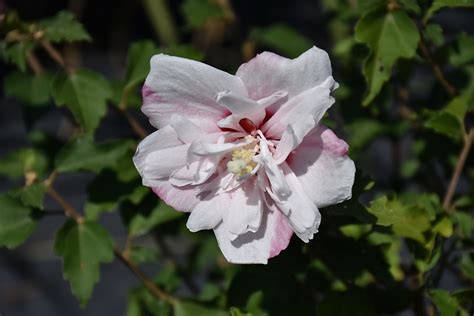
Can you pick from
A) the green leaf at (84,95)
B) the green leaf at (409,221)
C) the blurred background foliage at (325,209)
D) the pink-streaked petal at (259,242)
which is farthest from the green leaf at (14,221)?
the green leaf at (409,221)

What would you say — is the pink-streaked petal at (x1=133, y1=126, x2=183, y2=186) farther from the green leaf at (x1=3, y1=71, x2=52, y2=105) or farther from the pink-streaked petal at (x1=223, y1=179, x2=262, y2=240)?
the green leaf at (x1=3, y1=71, x2=52, y2=105)

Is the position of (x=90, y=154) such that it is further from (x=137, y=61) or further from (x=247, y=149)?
(x=247, y=149)

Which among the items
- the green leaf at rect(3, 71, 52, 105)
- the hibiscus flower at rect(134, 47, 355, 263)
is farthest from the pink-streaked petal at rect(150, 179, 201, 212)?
the green leaf at rect(3, 71, 52, 105)

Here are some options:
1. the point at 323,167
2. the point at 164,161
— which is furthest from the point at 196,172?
the point at 323,167

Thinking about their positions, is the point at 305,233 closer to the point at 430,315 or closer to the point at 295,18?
the point at 430,315

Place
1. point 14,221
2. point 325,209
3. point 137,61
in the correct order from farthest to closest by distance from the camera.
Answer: point 137,61
point 14,221
point 325,209

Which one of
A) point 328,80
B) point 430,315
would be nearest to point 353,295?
point 430,315

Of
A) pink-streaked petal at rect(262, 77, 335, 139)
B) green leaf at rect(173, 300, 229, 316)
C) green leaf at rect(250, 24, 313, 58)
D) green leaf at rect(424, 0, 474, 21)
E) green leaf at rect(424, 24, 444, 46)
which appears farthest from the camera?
green leaf at rect(250, 24, 313, 58)
